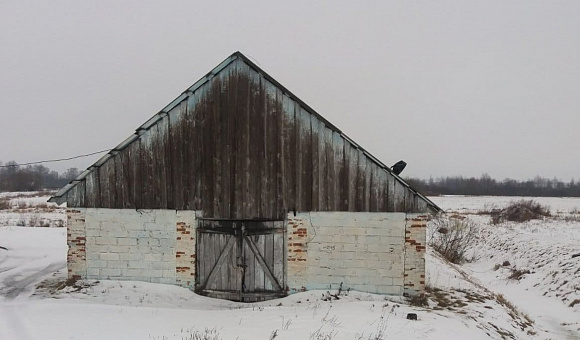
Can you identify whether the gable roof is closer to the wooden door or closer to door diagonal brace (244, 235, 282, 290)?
the wooden door

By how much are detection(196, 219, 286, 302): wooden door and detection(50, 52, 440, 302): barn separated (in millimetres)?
27

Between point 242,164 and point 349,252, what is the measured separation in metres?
3.59

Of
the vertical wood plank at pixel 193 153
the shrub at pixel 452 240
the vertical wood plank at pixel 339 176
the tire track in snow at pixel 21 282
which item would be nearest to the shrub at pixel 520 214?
the shrub at pixel 452 240

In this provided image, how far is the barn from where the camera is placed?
9992mm

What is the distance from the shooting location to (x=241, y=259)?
409 inches

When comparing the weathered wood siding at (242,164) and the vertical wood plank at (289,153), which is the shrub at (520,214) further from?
the vertical wood plank at (289,153)

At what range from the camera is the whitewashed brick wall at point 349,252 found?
10000 millimetres

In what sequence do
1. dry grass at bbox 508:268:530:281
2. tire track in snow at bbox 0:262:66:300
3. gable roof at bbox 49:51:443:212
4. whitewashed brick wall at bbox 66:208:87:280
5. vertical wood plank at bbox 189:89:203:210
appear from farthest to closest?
dry grass at bbox 508:268:530:281, whitewashed brick wall at bbox 66:208:87:280, tire track in snow at bbox 0:262:66:300, vertical wood plank at bbox 189:89:203:210, gable roof at bbox 49:51:443:212

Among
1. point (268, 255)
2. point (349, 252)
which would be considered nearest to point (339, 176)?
point (349, 252)

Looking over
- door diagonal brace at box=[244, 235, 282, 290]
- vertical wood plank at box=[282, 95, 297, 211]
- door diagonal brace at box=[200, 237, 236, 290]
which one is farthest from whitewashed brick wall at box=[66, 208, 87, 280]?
vertical wood plank at box=[282, 95, 297, 211]

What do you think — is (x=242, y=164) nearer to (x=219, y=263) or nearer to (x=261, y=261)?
(x=261, y=261)

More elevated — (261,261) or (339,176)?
(339,176)

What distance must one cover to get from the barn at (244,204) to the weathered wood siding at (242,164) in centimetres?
3

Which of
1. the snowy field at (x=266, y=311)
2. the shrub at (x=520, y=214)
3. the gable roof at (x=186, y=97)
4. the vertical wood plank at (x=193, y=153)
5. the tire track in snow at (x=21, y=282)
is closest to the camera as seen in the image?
the snowy field at (x=266, y=311)
